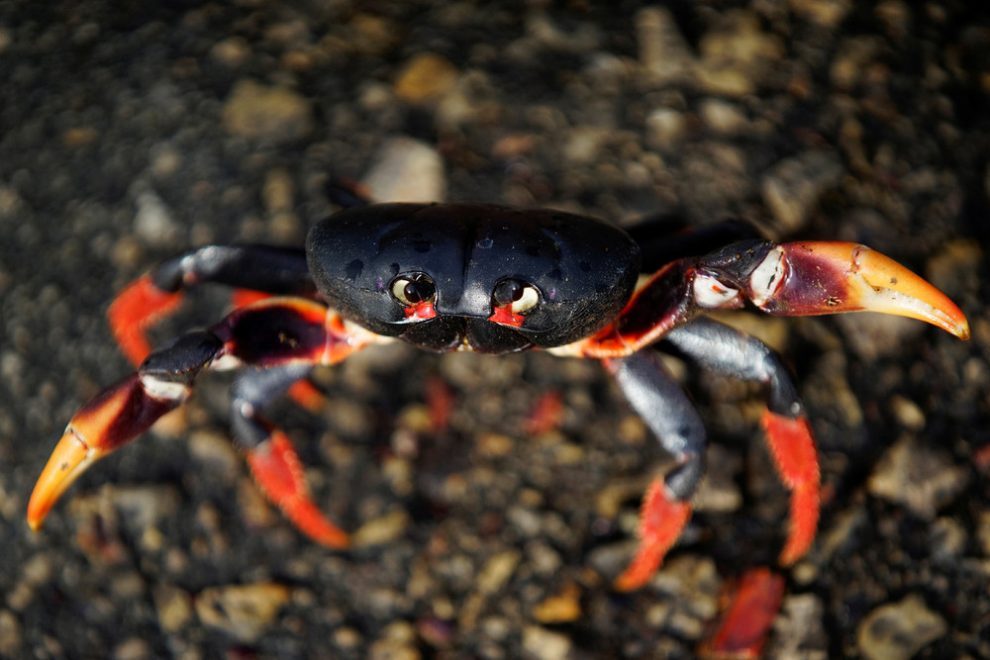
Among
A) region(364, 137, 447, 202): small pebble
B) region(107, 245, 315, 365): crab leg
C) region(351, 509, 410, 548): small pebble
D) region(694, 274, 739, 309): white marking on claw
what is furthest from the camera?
region(364, 137, 447, 202): small pebble

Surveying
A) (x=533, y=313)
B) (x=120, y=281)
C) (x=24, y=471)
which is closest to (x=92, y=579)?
(x=24, y=471)

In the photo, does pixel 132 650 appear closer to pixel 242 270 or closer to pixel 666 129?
pixel 242 270

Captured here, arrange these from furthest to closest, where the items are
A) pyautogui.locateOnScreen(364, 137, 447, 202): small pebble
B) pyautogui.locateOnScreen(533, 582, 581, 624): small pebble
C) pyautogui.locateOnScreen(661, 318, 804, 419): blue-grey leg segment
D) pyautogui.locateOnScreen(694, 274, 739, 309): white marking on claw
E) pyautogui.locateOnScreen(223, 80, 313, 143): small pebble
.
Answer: pyautogui.locateOnScreen(223, 80, 313, 143): small pebble, pyautogui.locateOnScreen(364, 137, 447, 202): small pebble, pyautogui.locateOnScreen(533, 582, 581, 624): small pebble, pyautogui.locateOnScreen(661, 318, 804, 419): blue-grey leg segment, pyautogui.locateOnScreen(694, 274, 739, 309): white marking on claw

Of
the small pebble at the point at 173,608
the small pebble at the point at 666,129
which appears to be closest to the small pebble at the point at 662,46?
the small pebble at the point at 666,129

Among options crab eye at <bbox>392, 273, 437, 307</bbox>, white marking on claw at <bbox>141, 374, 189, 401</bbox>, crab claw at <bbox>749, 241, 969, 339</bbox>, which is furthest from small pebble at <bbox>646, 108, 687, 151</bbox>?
white marking on claw at <bbox>141, 374, 189, 401</bbox>

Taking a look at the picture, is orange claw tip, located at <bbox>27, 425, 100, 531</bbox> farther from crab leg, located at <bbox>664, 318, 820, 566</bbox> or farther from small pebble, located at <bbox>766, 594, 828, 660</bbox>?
small pebble, located at <bbox>766, 594, 828, 660</bbox>

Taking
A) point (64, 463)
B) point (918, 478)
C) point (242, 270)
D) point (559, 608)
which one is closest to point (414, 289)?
Result: point (242, 270)

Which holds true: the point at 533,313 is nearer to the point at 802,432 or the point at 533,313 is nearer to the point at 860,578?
the point at 802,432
